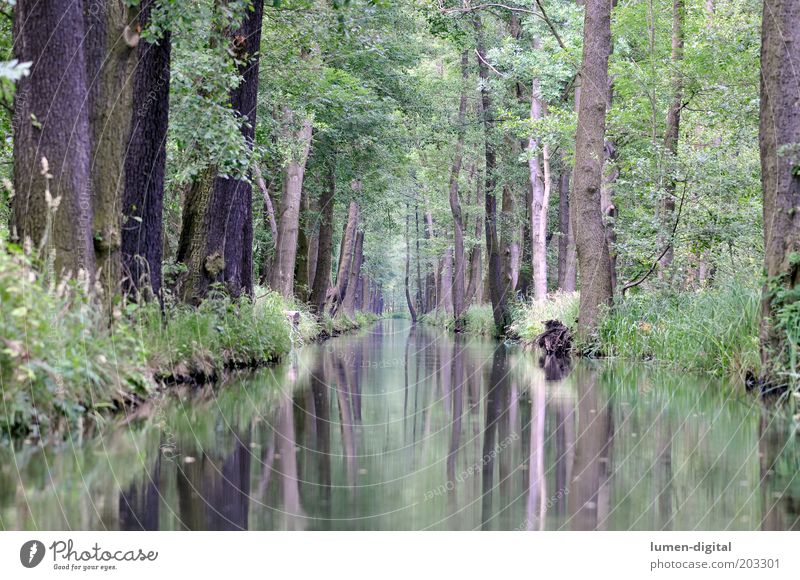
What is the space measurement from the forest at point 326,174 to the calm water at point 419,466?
0.95 m

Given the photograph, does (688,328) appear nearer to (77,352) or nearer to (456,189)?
(77,352)

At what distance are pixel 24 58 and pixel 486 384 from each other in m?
6.81

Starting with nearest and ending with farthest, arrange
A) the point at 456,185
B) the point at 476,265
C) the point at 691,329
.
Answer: the point at 691,329 → the point at 456,185 → the point at 476,265

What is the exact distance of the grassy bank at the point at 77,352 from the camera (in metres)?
6.01

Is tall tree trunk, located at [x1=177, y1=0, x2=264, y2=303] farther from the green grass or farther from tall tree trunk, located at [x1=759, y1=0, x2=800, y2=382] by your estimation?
the green grass

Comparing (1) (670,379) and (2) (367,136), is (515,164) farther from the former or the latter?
(1) (670,379)

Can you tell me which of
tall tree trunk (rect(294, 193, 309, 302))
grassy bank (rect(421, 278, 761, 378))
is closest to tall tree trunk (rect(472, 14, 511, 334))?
tall tree trunk (rect(294, 193, 309, 302))

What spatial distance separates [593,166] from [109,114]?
33.0 feet

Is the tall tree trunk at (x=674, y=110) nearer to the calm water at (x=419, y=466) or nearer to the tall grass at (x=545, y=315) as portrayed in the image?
the tall grass at (x=545, y=315)

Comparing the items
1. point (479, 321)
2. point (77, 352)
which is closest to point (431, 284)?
point (479, 321)
